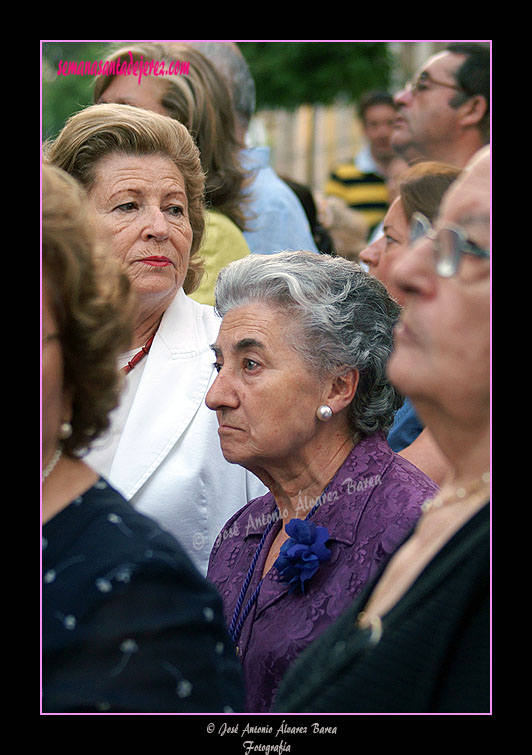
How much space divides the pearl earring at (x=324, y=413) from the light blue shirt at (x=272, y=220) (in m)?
1.66

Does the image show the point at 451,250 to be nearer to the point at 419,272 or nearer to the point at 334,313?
the point at 419,272

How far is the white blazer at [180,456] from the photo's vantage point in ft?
9.89

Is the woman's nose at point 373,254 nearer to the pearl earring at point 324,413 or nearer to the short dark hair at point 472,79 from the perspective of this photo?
the short dark hair at point 472,79

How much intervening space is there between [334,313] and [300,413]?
329 millimetres

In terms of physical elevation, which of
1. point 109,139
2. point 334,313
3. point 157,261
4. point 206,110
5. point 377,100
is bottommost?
point 334,313

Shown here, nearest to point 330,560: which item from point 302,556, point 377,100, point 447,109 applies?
point 302,556

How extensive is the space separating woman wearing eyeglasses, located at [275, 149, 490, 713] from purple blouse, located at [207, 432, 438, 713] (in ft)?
2.54

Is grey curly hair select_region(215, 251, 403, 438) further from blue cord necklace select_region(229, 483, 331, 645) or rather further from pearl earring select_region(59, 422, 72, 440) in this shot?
pearl earring select_region(59, 422, 72, 440)

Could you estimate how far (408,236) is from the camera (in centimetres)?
389

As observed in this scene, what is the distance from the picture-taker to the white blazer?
3016 mm

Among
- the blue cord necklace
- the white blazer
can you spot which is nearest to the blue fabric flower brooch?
the blue cord necklace
